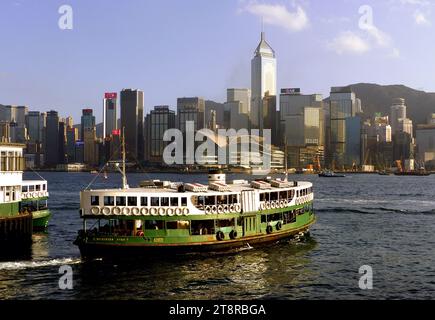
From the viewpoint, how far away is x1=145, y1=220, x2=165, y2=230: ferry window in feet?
135

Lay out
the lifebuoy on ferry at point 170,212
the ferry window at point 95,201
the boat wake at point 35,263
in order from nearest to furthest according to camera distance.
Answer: the boat wake at point 35,263 < the ferry window at point 95,201 < the lifebuoy on ferry at point 170,212

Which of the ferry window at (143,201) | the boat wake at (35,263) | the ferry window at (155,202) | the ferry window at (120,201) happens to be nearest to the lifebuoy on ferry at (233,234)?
the ferry window at (155,202)

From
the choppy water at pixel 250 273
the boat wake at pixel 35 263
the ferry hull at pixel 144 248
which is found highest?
the ferry hull at pixel 144 248

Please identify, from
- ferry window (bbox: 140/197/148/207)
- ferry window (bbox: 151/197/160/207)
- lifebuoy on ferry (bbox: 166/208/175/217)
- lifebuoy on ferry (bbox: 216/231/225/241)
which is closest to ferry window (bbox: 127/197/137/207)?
ferry window (bbox: 140/197/148/207)

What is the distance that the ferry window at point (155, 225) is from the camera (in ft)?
135

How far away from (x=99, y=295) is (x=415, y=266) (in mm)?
26625

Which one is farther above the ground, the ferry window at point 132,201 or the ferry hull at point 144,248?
the ferry window at point 132,201

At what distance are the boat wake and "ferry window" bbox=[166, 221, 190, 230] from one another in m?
7.80

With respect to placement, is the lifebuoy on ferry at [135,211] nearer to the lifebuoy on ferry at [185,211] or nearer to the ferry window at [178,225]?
the ferry window at [178,225]

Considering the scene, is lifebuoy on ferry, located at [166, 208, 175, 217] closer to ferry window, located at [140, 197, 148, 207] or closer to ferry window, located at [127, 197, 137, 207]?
ferry window, located at [140, 197, 148, 207]

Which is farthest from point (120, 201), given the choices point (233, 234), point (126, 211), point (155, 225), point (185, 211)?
point (233, 234)

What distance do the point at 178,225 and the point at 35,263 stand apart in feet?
39.2

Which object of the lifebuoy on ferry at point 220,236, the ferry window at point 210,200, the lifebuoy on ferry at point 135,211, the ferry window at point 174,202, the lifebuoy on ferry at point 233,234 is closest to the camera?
the lifebuoy on ferry at point 135,211
